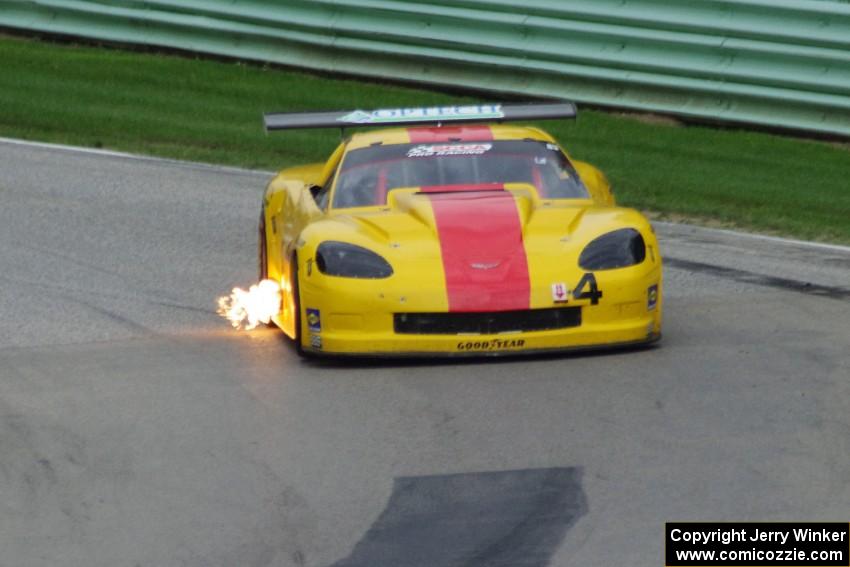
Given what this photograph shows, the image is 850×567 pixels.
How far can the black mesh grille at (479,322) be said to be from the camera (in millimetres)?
8523

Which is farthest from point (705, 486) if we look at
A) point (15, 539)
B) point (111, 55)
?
point (111, 55)

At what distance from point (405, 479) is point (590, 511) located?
0.78m

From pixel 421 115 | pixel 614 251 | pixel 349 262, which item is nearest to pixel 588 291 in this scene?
pixel 614 251

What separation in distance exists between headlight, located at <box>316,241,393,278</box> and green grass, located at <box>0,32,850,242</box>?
470 centimetres

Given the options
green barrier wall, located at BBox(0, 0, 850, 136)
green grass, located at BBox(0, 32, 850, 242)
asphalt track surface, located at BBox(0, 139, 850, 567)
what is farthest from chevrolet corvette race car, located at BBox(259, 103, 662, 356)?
green barrier wall, located at BBox(0, 0, 850, 136)

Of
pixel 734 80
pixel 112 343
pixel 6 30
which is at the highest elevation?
pixel 6 30

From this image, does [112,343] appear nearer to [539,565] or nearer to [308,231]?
[308,231]

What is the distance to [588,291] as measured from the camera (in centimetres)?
860

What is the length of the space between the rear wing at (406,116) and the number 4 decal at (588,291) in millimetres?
2123

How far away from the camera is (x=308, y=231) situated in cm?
901

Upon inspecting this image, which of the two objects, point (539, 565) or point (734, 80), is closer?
point (539, 565)

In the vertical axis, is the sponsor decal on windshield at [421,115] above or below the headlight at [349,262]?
above

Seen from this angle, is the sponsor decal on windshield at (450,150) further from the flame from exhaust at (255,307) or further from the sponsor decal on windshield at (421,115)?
the flame from exhaust at (255,307)

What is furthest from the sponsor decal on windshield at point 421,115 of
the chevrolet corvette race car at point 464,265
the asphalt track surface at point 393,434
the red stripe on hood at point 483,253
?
the red stripe on hood at point 483,253
